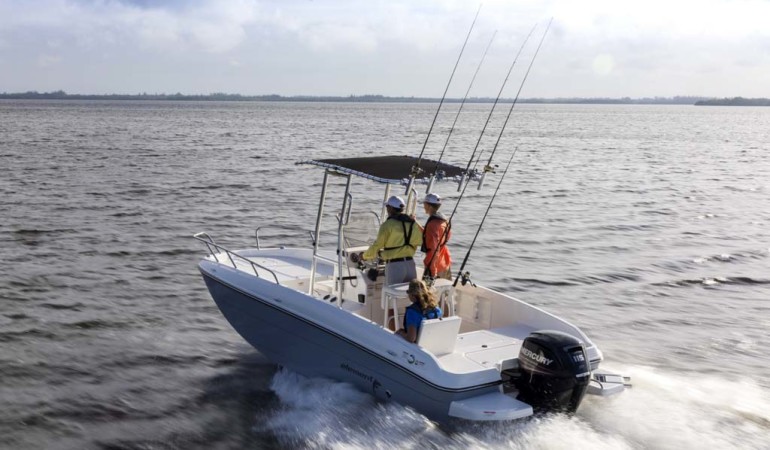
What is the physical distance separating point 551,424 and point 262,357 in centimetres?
429

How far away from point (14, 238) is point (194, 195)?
771 cm

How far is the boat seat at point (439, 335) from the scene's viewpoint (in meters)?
7.12

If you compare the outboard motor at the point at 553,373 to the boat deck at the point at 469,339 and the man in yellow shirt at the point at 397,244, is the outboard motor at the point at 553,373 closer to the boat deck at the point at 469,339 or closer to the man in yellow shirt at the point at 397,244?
the boat deck at the point at 469,339

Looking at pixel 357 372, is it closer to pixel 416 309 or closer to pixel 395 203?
pixel 416 309

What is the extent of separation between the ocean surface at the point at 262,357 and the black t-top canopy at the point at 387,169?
87.2 inches

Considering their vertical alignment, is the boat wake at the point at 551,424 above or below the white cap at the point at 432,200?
below

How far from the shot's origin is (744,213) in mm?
22250

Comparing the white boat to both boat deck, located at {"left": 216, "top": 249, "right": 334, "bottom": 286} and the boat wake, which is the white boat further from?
the boat wake

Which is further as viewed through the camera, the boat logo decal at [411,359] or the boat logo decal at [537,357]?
the boat logo decal at [411,359]

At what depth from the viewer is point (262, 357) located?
9.91 meters

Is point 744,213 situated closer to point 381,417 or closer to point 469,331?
point 469,331

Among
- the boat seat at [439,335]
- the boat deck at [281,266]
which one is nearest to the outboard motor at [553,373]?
the boat seat at [439,335]

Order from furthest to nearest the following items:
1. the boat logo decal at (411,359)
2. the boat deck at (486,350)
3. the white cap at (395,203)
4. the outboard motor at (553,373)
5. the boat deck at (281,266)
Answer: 1. the boat deck at (281,266)
2. the white cap at (395,203)
3. the boat deck at (486,350)
4. the boat logo decal at (411,359)
5. the outboard motor at (553,373)

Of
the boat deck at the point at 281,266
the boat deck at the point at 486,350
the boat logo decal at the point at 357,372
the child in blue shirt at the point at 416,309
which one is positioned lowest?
the boat logo decal at the point at 357,372
